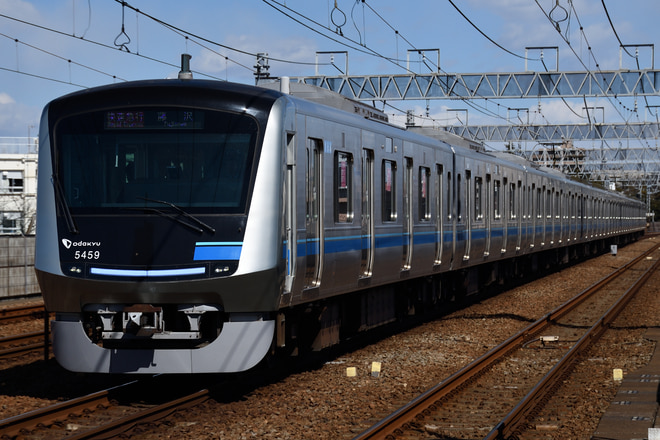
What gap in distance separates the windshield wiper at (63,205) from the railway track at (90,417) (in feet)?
5.02

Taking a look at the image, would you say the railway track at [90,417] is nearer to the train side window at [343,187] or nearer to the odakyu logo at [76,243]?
the odakyu logo at [76,243]

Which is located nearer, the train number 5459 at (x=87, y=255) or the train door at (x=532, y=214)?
the train number 5459 at (x=87, y=255)

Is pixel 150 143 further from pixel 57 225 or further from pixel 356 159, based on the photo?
pixel 356 159

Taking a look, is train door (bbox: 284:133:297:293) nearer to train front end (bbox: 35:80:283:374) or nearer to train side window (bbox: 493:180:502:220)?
train front end (bbox: 35:80:283:374)

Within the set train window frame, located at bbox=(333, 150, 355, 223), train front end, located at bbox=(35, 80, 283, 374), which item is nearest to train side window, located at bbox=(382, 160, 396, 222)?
train window frame, located at bbox=(333, 150, 355, 223)

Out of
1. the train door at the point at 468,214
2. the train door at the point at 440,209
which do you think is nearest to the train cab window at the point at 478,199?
the train door at the point at 468,214

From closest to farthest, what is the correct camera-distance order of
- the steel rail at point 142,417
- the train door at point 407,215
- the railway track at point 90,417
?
1. the steel rail at point 142,417
2. the railway track at point 90,417
3. the train door at point 407,215

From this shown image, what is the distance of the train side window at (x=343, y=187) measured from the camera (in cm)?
1101

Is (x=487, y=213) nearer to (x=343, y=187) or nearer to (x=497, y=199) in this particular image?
(x=497, y=199)

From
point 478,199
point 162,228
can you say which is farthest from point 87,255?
point 478,199

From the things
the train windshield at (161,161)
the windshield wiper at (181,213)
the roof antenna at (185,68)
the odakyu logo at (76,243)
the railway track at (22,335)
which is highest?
the roof antenna at (185,68)

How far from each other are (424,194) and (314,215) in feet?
16.1

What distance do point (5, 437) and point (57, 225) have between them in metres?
2.21

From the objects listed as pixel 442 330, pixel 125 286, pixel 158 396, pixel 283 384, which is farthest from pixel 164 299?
pixel 442 330
